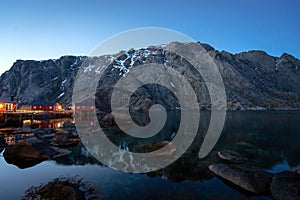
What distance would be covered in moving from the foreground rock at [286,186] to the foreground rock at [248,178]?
26.2 inches

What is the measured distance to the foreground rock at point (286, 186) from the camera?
14.4m

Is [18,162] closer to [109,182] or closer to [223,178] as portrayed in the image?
[109,182]

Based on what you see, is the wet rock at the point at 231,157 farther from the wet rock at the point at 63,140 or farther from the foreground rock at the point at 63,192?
the wet rock at the point at 63,140

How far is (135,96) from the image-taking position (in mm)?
185625

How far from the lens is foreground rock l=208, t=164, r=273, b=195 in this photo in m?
16.4

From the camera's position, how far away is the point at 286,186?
49.9 feet

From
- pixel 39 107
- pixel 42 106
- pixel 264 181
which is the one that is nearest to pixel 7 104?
pixel 39 107

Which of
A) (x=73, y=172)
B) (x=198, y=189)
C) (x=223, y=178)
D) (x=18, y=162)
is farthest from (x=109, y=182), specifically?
(x=18, y=162)

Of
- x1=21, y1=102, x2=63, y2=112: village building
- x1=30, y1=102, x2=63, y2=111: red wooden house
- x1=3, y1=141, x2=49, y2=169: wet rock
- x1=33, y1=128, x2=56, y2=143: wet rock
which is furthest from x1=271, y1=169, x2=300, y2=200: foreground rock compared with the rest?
x1=30, y1=102, x2=63, y2=111: red wooden house

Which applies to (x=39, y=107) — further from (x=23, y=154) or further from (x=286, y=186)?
(x=286, y=186)

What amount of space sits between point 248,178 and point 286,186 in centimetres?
284

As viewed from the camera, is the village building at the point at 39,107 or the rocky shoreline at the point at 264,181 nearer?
the rocky shoreline at the point at 264,181

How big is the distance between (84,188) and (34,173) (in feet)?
24.9

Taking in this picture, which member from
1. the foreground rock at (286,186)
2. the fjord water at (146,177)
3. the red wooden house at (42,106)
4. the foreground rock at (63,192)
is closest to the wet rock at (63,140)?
the fjord water at (146,177)
